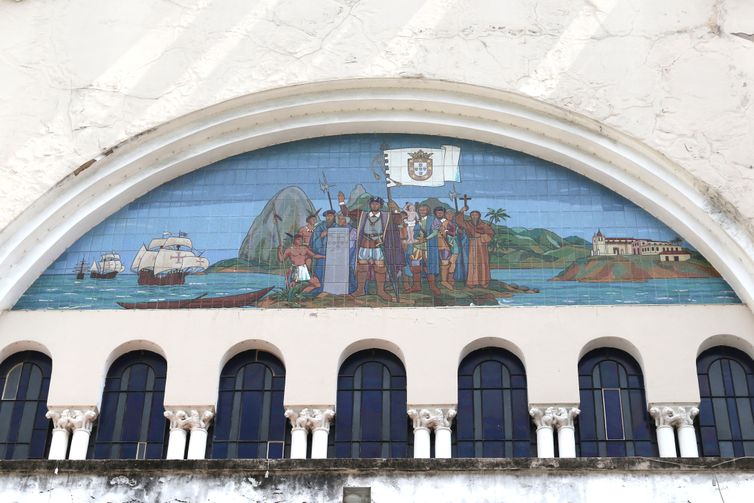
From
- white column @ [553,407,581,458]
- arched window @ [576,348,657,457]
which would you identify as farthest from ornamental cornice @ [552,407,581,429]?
arched window @ [576,348,657,457]

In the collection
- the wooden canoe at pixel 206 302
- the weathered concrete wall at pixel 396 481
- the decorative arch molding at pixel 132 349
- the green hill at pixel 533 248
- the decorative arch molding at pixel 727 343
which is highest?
the green hill at pixel 533 248

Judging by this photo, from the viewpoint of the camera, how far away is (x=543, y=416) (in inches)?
622

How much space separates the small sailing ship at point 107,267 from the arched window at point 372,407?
8.72ft

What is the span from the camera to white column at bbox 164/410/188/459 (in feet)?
51.7

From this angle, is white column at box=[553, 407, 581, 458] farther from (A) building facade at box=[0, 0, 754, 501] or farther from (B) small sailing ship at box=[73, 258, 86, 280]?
(B) small sailing ship at box=[73, 258, 86, 280]

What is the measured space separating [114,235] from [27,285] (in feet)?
3.48

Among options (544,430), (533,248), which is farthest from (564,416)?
(533,248)

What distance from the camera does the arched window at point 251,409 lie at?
1600 cm

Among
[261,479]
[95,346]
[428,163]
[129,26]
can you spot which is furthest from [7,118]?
[261,479]

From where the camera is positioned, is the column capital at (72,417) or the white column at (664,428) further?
the column capital at (72,417)

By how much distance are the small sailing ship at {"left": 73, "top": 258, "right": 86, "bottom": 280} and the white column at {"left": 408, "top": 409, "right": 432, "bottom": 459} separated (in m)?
3.83

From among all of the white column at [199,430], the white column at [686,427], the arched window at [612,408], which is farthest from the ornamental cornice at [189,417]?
the white column at [686,427]

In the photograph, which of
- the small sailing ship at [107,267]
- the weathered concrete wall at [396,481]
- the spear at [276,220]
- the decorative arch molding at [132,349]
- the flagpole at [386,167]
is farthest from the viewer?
the flagpole at [386,167]

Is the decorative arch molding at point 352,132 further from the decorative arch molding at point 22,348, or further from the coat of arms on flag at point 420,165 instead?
the decorative arch molding at point 22,348
